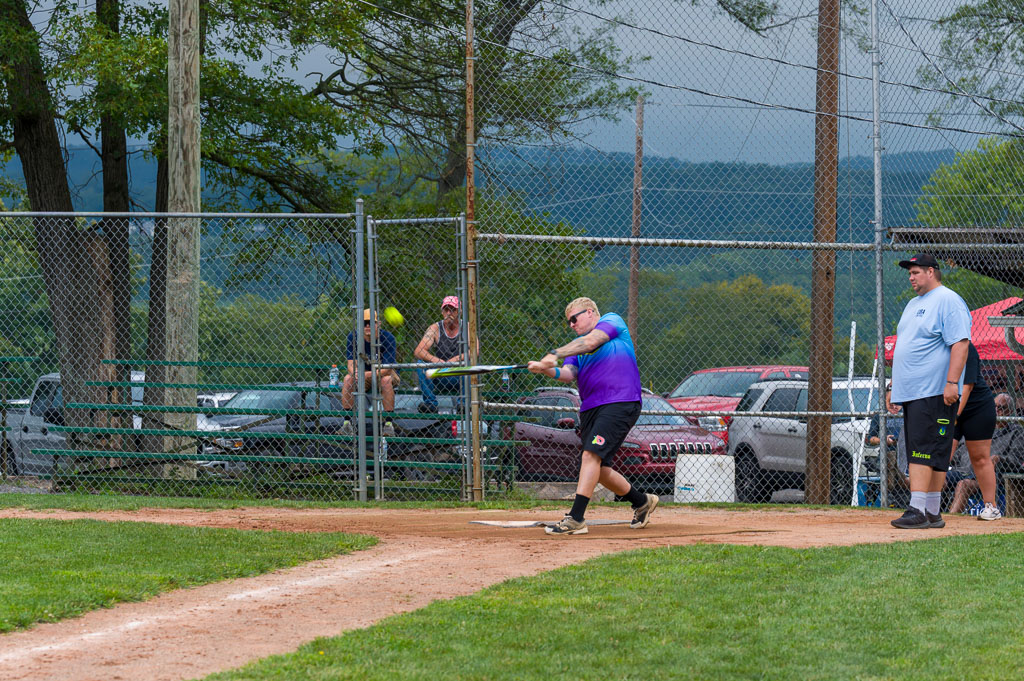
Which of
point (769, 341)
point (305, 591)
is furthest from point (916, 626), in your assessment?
point (769, 341)

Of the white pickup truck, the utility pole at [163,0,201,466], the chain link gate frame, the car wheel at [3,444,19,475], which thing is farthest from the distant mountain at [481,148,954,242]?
the car wheel at [3,444,19,475]

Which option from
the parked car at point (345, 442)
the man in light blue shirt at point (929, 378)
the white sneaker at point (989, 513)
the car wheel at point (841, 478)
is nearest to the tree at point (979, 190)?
the man in light blue shirt at point (929, 378)

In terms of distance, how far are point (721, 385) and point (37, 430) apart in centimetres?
889

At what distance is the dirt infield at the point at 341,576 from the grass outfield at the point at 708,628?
37 cm

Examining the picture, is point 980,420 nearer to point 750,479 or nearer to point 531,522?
point 531,522

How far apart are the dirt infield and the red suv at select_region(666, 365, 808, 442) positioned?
171 inches

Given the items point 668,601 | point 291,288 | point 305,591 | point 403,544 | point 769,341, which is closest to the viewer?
point 668,601

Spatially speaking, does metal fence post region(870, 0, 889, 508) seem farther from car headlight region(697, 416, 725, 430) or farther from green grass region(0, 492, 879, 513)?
car headlight region(697, 416, 725, 430)

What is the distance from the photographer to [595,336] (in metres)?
7.98

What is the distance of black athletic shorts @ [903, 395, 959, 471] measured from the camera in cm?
845

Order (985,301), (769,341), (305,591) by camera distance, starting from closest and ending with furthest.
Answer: (305,591) < (769,341) < (985,301)

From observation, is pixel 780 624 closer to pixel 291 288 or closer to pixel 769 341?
pixel 769 341

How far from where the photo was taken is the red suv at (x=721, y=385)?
14.3 metres

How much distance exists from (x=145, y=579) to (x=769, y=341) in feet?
Answer: 29.7
